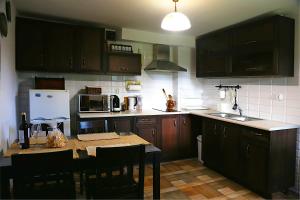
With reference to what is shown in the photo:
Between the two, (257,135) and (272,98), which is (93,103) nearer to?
(257,135)

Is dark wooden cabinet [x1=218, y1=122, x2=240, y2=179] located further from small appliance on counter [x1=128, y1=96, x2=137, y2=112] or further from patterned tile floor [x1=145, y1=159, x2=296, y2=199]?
small appliance on counter [x1=128, y1=96, x2=137, y2=112]

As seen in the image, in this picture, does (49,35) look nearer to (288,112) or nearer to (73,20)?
(73,20)

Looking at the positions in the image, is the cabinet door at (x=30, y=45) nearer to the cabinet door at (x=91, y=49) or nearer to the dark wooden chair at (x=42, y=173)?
the cabinet door at (x=91, y=49)

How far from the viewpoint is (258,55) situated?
3.06m

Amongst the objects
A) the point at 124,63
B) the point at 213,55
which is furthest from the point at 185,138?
the point at 124,63

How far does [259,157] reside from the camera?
8.91 feet

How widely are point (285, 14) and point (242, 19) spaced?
21.2 inches

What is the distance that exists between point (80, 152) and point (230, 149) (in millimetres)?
2161

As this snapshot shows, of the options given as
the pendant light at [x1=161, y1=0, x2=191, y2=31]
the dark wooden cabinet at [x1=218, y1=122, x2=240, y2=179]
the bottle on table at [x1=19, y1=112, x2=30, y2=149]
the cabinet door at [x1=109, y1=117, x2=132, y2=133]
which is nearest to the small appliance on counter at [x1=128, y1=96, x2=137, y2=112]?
the cabinet door at [x1=109, y1=117, x2=132, y2=133]

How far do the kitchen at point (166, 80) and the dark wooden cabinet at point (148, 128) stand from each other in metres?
0.51

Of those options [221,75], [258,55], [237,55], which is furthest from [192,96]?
[258,55]

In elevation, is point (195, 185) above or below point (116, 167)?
below

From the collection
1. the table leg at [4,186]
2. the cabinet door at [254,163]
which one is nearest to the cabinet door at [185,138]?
the cabinet door at [254,163]

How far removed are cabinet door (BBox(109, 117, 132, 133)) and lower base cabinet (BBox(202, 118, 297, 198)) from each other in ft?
4.57
